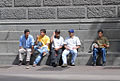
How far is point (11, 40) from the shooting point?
13.3 m

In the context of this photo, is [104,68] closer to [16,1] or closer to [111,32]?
[111,32]

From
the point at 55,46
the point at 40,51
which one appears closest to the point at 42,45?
the point at 40,51

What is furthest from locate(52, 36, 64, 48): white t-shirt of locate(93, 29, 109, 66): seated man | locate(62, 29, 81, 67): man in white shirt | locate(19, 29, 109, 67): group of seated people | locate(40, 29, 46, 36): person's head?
locate(93, 29, 109, 66): seated man

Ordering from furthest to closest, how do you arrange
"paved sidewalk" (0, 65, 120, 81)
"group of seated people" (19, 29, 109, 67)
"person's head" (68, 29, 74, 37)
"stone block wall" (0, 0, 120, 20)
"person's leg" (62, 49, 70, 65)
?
"stone block wall" (0, 0, 120, 20)
"person's head" (68, 29, 74, 37)
"group of seated people" (19, 29, 109, 67)
"person's leg" (62, 49, 70, 65)
"paved sidewalk" (0, 65, 120, 81)

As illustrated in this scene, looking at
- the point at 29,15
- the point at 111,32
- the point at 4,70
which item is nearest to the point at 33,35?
the point at 29,15

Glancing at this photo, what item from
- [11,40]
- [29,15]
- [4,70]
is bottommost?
[4,70]

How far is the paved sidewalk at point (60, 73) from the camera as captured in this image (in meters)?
9.79

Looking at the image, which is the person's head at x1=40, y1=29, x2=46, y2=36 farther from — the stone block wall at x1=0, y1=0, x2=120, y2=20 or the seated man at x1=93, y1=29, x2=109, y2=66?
the seated man at x1=93, y1=29, x2=109, y2=66

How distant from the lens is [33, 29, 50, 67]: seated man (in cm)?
1266

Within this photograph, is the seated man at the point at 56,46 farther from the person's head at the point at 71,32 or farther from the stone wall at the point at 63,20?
the person's head at the point at 71,32

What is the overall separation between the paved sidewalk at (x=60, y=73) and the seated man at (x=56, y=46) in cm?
42

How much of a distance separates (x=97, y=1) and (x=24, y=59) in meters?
3.83

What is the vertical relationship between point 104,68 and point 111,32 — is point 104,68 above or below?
below

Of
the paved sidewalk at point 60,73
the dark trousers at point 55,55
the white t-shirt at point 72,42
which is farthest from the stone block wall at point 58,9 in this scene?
the paved sidewalk at point 60,73
